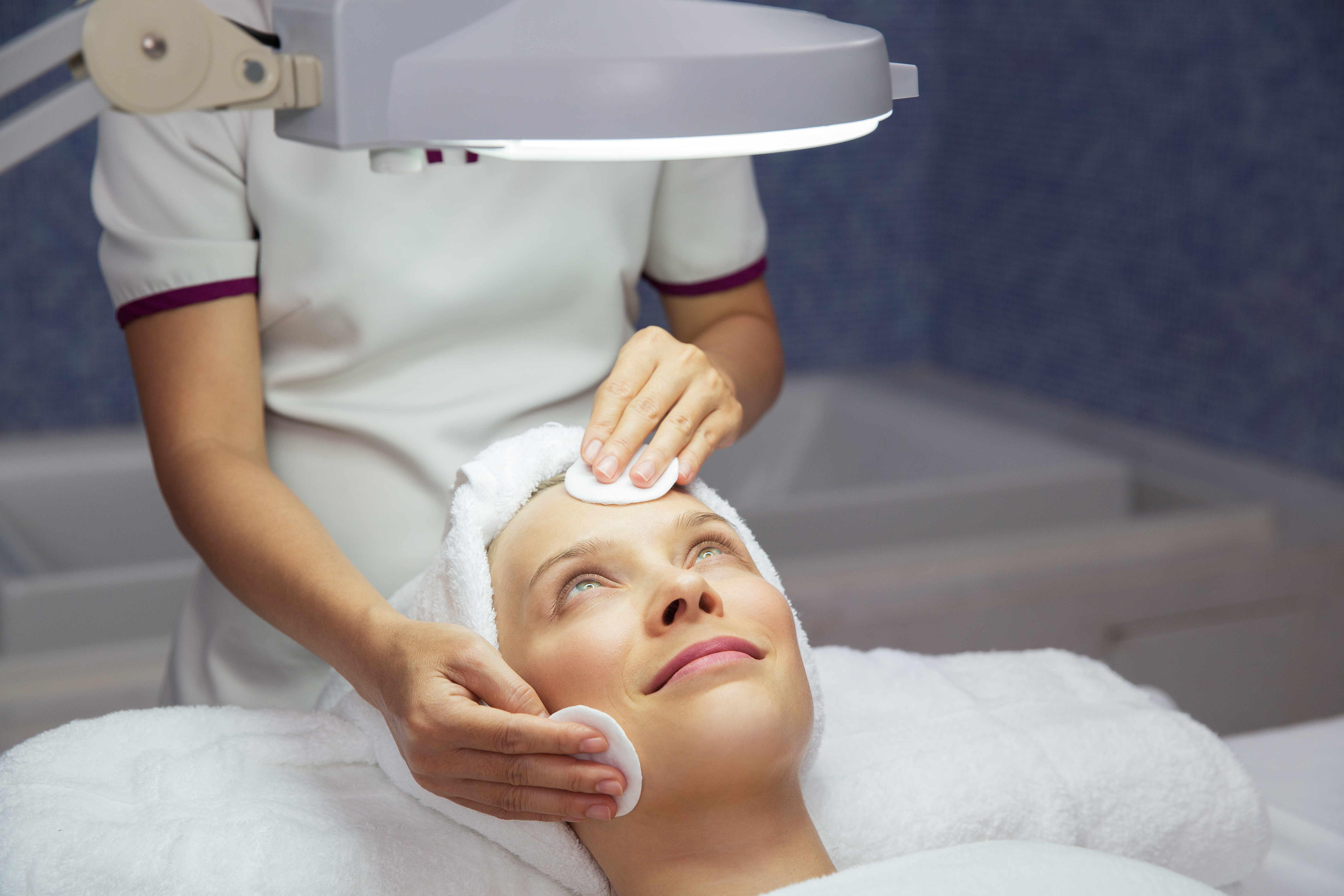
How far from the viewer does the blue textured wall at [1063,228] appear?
256 cm

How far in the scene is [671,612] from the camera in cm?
98

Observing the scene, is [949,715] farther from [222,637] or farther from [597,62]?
[597,62]

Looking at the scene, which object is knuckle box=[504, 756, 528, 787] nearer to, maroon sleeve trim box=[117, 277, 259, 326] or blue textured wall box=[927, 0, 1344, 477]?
maroon sleeve trim box=[117, 277, 259, 326]

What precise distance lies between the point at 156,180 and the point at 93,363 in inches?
80.1

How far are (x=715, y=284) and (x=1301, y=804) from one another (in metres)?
0.81

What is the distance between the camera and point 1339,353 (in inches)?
98.0

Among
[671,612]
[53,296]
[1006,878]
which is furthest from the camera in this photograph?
[53,296]

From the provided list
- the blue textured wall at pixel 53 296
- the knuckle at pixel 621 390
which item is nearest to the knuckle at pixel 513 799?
the knuckle at pixel 621 390

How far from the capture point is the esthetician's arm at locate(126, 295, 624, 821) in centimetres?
79

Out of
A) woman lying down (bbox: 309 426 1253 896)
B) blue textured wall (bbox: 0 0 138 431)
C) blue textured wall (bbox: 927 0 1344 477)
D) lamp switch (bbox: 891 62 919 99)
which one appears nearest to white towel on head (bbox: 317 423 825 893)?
woman lying down (bbox: 309 426 1253 896)

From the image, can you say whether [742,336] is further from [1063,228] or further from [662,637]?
[1063,228]

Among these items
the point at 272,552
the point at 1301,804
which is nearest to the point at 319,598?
the point at 272,552

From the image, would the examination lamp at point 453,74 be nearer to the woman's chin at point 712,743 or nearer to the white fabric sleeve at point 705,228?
the woman's chin at point 712,743

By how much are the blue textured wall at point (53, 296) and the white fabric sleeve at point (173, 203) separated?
1895 mm
